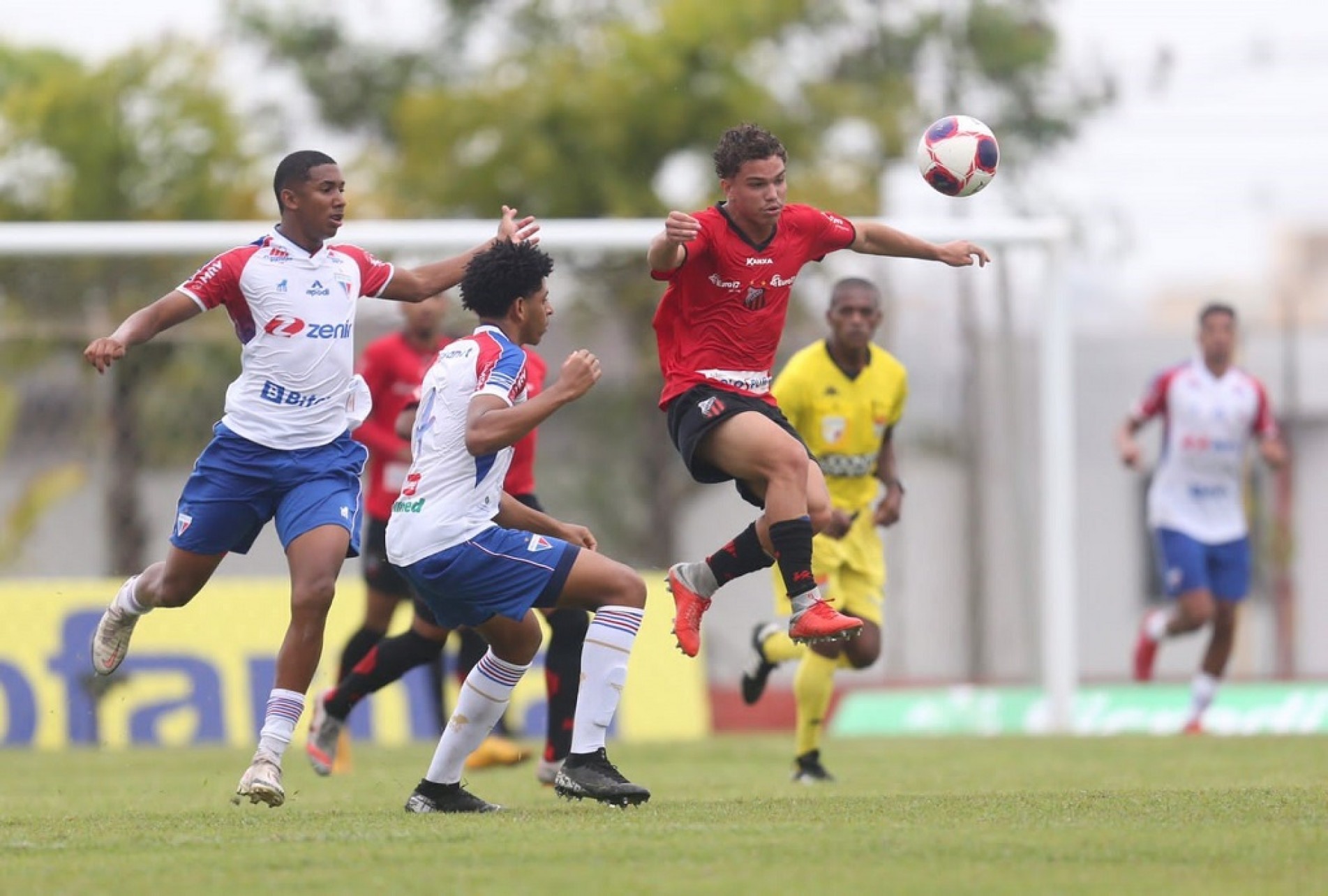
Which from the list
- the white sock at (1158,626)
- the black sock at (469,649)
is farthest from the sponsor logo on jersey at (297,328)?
the white sock at (1158,626)

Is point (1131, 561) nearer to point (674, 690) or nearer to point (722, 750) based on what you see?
point (674, 690)

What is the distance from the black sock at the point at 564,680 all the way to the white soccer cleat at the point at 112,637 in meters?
2.13

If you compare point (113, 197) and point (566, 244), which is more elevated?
point (113, 197)

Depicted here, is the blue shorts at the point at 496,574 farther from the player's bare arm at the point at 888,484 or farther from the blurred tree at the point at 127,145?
the blurred tree at the point at 127,145

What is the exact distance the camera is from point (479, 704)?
293 inches

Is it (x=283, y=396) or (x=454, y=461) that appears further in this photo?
(x=283, y=396)

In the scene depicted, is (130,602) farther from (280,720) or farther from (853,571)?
(853,571)

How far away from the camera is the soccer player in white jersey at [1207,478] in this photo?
14.2 meters

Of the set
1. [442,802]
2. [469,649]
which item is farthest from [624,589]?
[469,649]

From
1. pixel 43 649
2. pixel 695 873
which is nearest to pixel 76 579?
pixel 43 649

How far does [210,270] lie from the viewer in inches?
315

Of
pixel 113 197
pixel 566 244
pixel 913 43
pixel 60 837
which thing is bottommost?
pixel 60 837

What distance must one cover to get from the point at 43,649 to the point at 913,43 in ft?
55.9

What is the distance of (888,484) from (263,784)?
4433 millimetres
